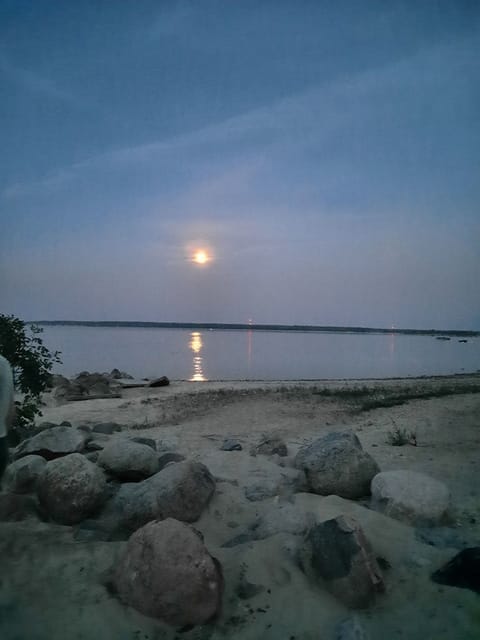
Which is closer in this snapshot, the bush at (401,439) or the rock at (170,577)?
the rock at (170,577)

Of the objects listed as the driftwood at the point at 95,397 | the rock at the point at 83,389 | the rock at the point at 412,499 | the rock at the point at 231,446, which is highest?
the rock at the point at 412,499

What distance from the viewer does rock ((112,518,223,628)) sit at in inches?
129

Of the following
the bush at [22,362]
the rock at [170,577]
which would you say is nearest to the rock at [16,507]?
the rock at [170,577]

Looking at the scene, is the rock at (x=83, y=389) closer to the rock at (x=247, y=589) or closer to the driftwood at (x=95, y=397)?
the driftwood at (x=95, y=397)

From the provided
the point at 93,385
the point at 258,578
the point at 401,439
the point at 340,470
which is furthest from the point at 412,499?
the point at 93,385

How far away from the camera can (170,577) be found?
3.36 m

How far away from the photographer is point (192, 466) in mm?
5160

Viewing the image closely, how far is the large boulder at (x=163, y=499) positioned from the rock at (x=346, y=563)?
152 cm

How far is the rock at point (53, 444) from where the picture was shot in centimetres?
612

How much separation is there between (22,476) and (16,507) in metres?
0.53

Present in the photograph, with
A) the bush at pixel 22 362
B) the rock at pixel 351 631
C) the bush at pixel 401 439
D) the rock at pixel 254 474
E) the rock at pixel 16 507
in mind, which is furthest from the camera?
the bush at pixel 401 439

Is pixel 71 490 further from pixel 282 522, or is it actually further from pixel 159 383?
pixel 159 383

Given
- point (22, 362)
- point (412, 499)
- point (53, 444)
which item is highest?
point (22, 362)

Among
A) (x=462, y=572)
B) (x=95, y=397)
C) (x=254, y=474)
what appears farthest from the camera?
(x=95, y=397)
